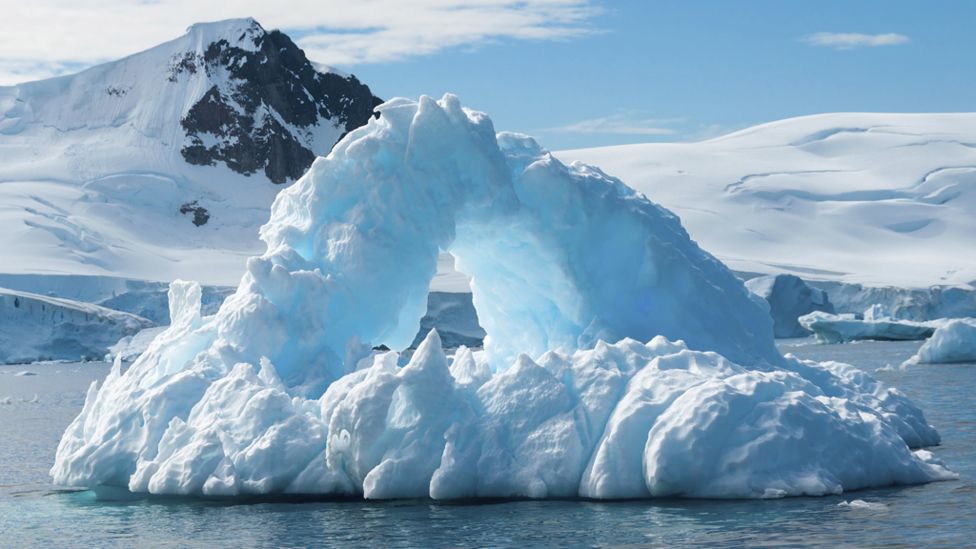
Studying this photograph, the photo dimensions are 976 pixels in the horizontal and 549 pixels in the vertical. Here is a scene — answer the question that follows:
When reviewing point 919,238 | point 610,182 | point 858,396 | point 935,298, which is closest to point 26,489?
point 610,182

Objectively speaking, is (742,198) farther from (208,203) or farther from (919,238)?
(208,203)

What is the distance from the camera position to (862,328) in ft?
163

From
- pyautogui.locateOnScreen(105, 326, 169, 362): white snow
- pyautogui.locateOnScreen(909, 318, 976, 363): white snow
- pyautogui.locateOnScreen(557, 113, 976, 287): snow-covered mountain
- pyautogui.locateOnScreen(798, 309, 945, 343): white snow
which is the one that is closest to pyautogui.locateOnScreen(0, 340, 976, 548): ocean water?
pyautogui.locateOnScreen(909, 318, 976, 363): white snow

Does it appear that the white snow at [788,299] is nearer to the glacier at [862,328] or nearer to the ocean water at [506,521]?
the glacier at [862,328]

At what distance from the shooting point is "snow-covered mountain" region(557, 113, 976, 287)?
87.7 m

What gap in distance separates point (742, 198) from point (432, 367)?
3397 inches

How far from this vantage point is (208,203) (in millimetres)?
110312

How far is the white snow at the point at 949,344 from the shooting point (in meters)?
33.2

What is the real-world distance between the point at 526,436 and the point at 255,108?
111735 millimetres

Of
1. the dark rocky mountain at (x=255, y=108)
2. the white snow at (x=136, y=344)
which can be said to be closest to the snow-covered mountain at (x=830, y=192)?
the dark rocky mountain at (x=255, y=108)

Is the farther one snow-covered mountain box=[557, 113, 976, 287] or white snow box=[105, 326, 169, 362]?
snow-covered mountain box=[557, 113, 976, 287]

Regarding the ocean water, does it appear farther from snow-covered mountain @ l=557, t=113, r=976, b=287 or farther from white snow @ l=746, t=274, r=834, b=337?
snow-covered mountain @ l=557, t=113, r=976, b=287

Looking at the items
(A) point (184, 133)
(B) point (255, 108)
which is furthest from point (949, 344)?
(B) point (255, 108)

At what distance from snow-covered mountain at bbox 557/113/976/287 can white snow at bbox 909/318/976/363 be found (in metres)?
43.1
